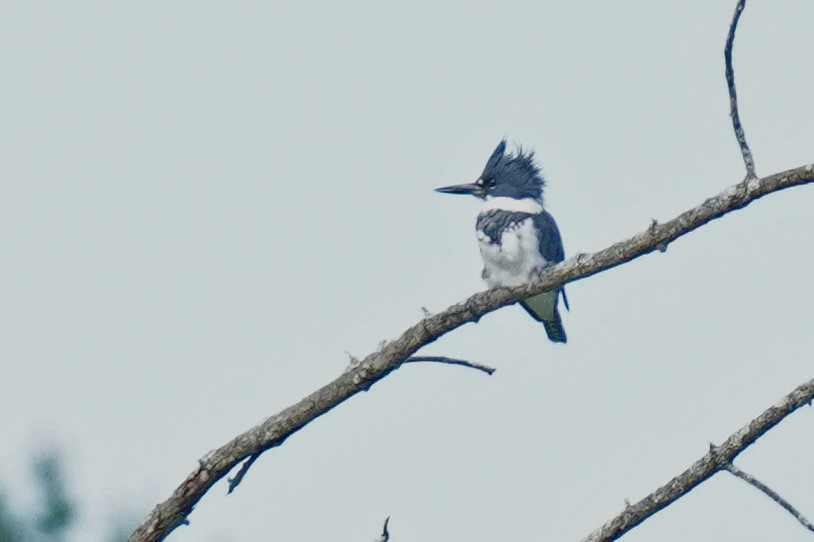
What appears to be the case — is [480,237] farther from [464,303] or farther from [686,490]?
[686,490]

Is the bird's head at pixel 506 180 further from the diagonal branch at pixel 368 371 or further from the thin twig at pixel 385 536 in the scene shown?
the thin twig at pixel 385 536

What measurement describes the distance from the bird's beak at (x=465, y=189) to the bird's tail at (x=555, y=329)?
2.12 ft

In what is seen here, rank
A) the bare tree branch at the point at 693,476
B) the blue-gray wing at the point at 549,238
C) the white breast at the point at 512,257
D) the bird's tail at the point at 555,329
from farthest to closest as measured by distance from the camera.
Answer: the bird's tail at the point at 555,329
the blue-gray wing at the point at 549,238
the white breast at the point at 512,257
the bare tree branch at the point at 693,476

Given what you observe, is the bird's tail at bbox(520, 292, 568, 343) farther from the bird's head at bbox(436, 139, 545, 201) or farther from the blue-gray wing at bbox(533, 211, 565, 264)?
the bird's head at bbox(436, 139, 545, 201)

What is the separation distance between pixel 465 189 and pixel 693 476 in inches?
147

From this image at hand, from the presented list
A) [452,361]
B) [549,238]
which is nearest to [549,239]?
[549,238]

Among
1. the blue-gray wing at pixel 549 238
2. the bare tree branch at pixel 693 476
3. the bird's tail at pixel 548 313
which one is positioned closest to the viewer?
the bare tree branch at pixel 693 476

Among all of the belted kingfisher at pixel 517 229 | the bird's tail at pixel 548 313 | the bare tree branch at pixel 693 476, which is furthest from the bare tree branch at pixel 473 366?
the bird's tail at pixel 548 313

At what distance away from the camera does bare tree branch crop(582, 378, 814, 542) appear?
3.05 m

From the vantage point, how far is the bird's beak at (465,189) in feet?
21.9

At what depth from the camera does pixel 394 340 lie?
3.39 metres

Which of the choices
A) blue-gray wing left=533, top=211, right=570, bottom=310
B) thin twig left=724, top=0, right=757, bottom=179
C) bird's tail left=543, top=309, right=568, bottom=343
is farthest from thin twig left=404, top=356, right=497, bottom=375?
bird's tail left=543, top=309, right=568, bottom=343

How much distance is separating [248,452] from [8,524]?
611 inches

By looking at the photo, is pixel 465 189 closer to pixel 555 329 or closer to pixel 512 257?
pixel 555 329
